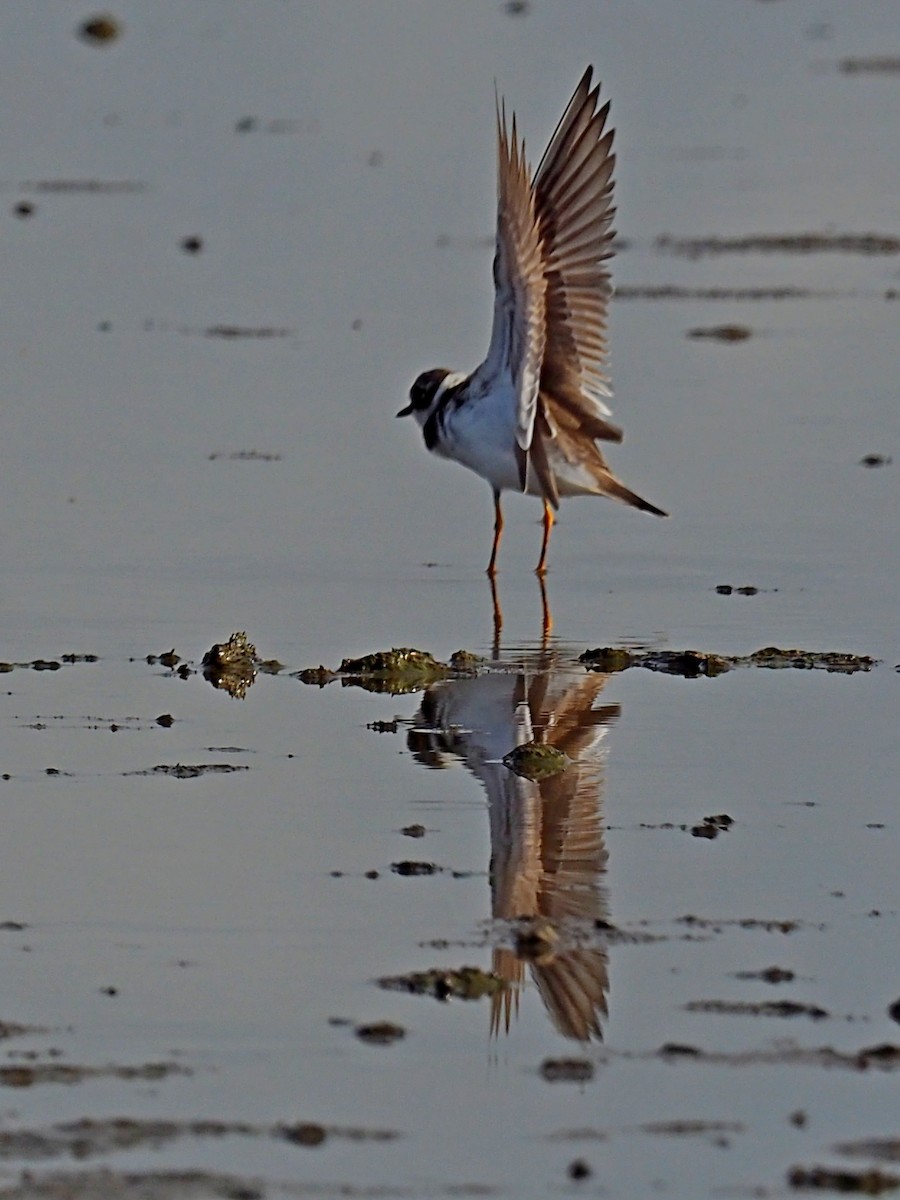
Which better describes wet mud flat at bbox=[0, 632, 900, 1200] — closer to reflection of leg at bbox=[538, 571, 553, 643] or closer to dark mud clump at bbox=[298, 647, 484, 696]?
dark mud clump at bbox=[298, 647, 484, 696]

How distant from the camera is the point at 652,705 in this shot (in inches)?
322

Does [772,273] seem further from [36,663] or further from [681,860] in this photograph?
[681,860]

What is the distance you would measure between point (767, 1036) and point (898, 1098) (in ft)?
1.23

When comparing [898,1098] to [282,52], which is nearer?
[898,1098]

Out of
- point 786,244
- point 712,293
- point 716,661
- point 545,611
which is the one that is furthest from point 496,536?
point 786,244

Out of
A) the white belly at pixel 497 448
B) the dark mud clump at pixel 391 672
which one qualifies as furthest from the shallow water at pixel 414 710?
the white belly at pixel 497 448

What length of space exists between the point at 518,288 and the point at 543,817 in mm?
3218

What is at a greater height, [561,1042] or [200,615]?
[200,615]

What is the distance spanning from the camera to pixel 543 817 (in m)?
6.94

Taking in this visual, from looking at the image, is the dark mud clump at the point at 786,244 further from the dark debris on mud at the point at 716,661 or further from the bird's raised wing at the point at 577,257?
the dark debris on mud at the point at 716,661

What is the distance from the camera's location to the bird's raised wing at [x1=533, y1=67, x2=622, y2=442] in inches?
402

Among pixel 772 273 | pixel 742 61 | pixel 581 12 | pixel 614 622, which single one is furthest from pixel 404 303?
pixel 581 12

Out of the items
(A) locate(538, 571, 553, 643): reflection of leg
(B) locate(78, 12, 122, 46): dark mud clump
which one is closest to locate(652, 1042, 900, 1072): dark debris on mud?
(A) locate(538, 571, 553, 643): reflection of leg

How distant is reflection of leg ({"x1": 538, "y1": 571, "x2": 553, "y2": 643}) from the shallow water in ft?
0.13
